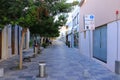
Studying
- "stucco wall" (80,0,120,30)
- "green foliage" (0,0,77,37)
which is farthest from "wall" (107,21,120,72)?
"green foliage" (0,0,77,37)

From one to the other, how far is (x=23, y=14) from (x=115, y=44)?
16.8 ft

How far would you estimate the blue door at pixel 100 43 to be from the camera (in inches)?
628

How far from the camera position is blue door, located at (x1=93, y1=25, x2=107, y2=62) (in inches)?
628

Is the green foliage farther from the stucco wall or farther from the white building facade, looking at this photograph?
the stucco wall

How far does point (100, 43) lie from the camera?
1736 cm

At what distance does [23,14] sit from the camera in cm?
1323

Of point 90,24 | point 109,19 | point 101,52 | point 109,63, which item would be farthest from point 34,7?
point 101,52

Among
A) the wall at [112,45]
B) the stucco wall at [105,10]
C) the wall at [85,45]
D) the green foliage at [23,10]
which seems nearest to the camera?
the green foliage at [23,10]

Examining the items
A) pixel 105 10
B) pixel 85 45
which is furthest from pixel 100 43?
pixel 85 45

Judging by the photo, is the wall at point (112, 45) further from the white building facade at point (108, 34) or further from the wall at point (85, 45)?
the wall at point (85, 45)

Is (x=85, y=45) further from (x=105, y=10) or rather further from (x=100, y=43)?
(x=105, y=10)

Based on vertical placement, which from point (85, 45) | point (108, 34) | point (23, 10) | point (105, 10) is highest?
point (105, 10)

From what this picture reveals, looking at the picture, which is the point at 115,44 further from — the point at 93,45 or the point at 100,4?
the point at 93,45

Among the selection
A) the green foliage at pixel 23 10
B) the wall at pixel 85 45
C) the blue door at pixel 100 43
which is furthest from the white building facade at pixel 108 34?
the wall at pixel 85 45
